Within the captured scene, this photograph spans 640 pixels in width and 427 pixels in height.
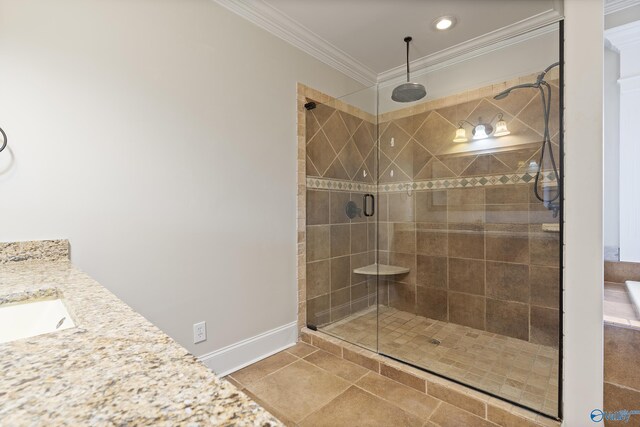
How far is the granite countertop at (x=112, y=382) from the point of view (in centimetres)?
36

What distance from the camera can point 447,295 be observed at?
2.75 m

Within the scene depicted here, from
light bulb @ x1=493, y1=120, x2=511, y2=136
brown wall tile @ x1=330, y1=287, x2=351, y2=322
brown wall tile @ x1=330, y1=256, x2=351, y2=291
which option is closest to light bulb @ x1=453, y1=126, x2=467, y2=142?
light bulb @ x1=493, y1=120, x2=511, y2=136

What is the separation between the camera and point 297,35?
2.43 metres

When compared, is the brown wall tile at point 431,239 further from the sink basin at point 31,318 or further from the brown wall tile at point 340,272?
the sink basin at point 31,318

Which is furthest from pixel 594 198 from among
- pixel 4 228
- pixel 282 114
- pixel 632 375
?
pixel 4 228

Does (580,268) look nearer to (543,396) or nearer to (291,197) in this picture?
(543,396)

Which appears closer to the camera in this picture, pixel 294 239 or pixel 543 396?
pixel 543 396

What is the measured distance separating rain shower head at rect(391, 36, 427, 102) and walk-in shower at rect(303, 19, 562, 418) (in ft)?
0.16

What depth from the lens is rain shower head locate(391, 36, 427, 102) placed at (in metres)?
2.80

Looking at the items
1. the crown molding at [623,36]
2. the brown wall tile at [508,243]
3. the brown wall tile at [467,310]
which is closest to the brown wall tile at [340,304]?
the brown wall tile at [467,310]

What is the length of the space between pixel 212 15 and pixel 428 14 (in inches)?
61.2

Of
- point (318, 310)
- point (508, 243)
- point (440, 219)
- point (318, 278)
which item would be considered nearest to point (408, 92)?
point (440, 219)

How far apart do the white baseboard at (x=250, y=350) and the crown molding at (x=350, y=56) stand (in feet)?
7.54

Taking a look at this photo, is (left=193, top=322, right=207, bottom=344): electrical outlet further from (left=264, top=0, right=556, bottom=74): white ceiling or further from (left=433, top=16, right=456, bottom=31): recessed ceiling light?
(left=433, top=16, right=456, bottom=31): recessed ceiling light
